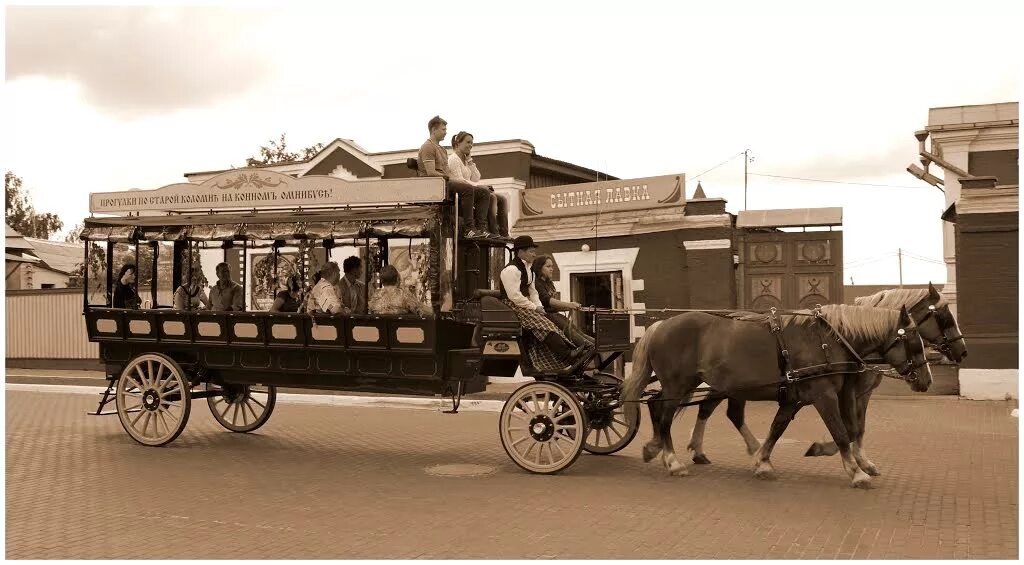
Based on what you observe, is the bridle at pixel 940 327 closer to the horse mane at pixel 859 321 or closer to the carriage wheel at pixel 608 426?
the horse mane at pixel 859 321

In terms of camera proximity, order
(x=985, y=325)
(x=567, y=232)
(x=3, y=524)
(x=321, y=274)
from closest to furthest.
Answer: (x=3, y=524) → (x=321, y=274) → (x=985, y=325) → (x=567, y=232)

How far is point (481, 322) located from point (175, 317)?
12.7 feet

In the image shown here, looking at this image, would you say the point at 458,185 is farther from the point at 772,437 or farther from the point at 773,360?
the point at 772,437

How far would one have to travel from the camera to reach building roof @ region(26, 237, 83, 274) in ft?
125

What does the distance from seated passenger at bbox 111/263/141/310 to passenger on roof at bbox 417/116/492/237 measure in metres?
3.91

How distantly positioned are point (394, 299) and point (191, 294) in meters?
3.14

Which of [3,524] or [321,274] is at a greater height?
[321,274]

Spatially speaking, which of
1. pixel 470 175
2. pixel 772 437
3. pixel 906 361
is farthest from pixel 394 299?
pixel 906 361

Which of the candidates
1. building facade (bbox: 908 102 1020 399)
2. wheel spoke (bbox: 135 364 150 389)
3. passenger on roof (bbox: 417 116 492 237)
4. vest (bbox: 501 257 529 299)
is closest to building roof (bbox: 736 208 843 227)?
building facade (bbox: 908 102 1020 399)

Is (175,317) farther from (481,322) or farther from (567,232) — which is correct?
(567,232)

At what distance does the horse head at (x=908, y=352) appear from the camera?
27.0 ft

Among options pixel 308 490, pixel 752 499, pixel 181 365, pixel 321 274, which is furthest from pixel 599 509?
pixel 181 365

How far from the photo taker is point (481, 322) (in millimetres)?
9430

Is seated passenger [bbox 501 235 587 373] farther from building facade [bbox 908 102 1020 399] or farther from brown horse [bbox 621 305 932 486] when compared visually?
building facade [bbox 908 102 1020 399]
